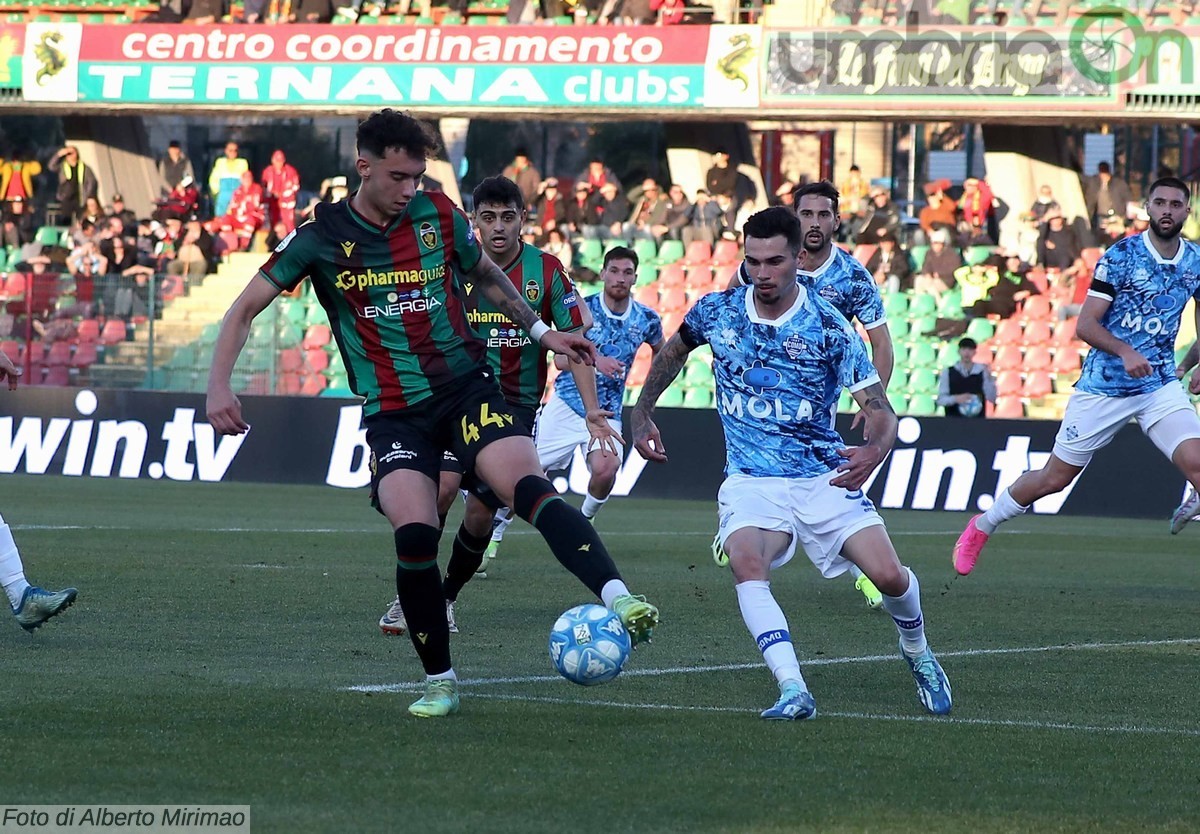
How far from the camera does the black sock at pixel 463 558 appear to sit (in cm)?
930

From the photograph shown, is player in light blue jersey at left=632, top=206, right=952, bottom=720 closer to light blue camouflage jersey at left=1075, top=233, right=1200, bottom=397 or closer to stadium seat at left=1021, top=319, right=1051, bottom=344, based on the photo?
light blue camouflage jersey at left=1075, top=233, right=1200, bottom=397

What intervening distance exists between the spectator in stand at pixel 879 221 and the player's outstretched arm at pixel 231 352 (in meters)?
19.5

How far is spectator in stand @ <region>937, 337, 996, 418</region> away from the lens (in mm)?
21688

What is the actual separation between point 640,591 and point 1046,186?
16.7 meters

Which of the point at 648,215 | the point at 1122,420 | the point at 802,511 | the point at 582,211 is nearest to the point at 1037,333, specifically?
the point at 648,215

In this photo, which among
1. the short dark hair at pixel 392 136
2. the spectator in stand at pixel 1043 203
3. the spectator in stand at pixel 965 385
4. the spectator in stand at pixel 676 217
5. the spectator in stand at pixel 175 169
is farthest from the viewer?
the spectator in stand at pixel 175 169

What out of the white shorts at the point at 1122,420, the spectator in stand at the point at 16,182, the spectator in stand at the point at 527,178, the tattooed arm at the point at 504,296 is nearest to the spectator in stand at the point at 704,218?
the spectator in stand at the point at 527,178

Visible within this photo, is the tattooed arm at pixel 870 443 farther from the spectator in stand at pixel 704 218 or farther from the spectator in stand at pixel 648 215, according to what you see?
the spectator in stand at pixel 648 215

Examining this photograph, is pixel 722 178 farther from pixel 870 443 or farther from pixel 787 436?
pixel 870 443

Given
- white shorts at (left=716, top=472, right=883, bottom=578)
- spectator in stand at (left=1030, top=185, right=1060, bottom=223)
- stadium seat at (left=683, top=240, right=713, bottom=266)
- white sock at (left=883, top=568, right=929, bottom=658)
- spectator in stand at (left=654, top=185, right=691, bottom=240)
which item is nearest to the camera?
A: white shorts at (left=716, top=472, right=883, bottom=578)

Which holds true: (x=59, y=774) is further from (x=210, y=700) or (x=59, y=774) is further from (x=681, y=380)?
(x=681, y=380)

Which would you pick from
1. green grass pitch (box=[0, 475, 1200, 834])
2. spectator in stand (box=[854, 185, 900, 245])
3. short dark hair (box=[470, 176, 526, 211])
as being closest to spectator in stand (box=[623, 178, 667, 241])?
spectator in stand (box=[854, 185, 900, 245])

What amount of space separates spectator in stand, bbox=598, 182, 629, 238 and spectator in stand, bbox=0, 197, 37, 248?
9.08 m

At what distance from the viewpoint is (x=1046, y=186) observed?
27.0m
